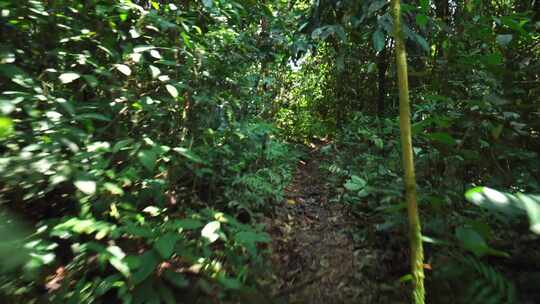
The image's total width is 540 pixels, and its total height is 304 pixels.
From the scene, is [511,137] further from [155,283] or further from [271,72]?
[271,72]

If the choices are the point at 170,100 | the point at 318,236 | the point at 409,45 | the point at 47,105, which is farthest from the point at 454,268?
A: the point at 47,105

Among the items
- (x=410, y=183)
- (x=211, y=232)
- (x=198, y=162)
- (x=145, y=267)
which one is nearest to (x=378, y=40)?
(x=410, y=183)

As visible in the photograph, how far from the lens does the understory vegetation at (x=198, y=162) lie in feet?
4.54

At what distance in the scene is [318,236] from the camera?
249 cm

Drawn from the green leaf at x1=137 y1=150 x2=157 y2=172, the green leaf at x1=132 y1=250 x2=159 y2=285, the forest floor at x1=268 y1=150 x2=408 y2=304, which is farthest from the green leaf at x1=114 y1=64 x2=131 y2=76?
the forest floor at x1=268 y1=150 x2=408 y2=304

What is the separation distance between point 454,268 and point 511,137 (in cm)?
83

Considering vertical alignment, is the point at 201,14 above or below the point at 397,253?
above

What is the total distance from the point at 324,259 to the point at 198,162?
106 cm

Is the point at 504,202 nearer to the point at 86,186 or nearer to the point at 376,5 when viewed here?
the point at 376,5

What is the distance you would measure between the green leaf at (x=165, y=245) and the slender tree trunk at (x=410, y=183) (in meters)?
0.94

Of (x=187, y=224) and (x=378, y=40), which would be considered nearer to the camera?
(x=187, y=224)

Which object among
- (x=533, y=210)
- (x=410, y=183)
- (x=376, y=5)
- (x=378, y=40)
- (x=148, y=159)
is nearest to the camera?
(x=533, y=210)

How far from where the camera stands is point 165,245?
4.51 ft

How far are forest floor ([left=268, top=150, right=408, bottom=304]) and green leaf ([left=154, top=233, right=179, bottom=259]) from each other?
2.33ft
